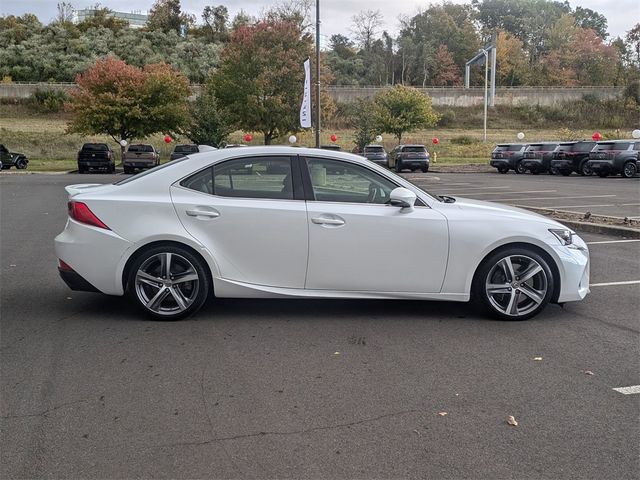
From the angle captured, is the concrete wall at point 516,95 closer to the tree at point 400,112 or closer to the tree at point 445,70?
the tree at point 445,70

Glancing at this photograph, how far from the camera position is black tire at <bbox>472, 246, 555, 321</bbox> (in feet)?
18.9

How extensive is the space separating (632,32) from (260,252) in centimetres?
11173

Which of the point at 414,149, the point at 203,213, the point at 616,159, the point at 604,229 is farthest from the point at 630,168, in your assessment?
the point at 203,213

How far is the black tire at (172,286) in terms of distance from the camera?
222 inches

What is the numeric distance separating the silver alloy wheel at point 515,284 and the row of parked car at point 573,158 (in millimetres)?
24099

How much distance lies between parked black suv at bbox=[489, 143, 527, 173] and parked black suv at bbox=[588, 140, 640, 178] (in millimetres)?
5222

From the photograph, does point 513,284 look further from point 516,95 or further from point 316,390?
point 516,95

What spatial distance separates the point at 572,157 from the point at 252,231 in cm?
2740

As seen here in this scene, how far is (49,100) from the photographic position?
6719 cm

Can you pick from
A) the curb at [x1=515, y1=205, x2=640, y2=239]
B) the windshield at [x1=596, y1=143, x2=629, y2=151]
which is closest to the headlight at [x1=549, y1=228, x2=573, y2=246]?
the curb at [x1=515, y1=205, x2=640, y2=239]

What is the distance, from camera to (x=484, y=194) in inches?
760

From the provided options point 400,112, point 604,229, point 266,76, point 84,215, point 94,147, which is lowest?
Result: point 604,229

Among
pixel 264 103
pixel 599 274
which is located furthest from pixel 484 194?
pixel 264 103

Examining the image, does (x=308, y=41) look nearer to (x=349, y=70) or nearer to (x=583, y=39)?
(x=349, y=70)
